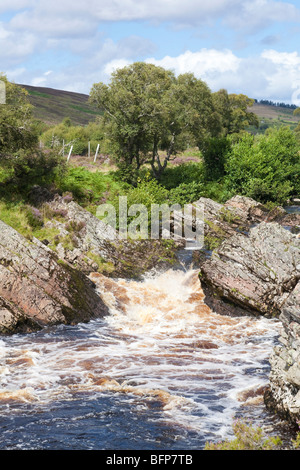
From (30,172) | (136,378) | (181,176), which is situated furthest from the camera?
(181,176)

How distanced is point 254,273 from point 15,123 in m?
19.8

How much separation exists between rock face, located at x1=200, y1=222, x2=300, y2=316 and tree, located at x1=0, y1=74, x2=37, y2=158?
16944 millimetres

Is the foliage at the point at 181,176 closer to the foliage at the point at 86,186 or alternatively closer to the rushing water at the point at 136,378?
the foliage at the point at 86,186

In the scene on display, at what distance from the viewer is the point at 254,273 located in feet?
84.0

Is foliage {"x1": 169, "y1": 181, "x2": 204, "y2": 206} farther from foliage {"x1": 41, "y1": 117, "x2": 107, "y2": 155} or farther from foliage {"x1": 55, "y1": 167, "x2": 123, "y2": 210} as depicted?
foliage {"x1": 41, "y1": 117, "x2": 107, "y2": 155}

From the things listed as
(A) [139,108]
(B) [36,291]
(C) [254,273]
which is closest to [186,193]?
(A) [139,108]

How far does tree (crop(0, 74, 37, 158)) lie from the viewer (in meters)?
33.6

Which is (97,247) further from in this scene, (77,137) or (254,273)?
(77,137)

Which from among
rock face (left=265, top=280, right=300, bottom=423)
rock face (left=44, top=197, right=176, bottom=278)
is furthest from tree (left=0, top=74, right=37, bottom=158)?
rock face (left=265, top=280, right=300, bottom=423)

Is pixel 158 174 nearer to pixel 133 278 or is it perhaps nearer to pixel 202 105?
pixel 202 105

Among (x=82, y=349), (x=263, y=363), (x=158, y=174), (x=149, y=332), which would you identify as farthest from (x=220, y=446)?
(x=158, y=174)

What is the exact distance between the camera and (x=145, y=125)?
140 ft

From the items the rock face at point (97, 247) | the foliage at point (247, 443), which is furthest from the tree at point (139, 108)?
the foliage at point (247, 443)

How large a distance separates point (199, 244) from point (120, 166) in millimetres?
13546
